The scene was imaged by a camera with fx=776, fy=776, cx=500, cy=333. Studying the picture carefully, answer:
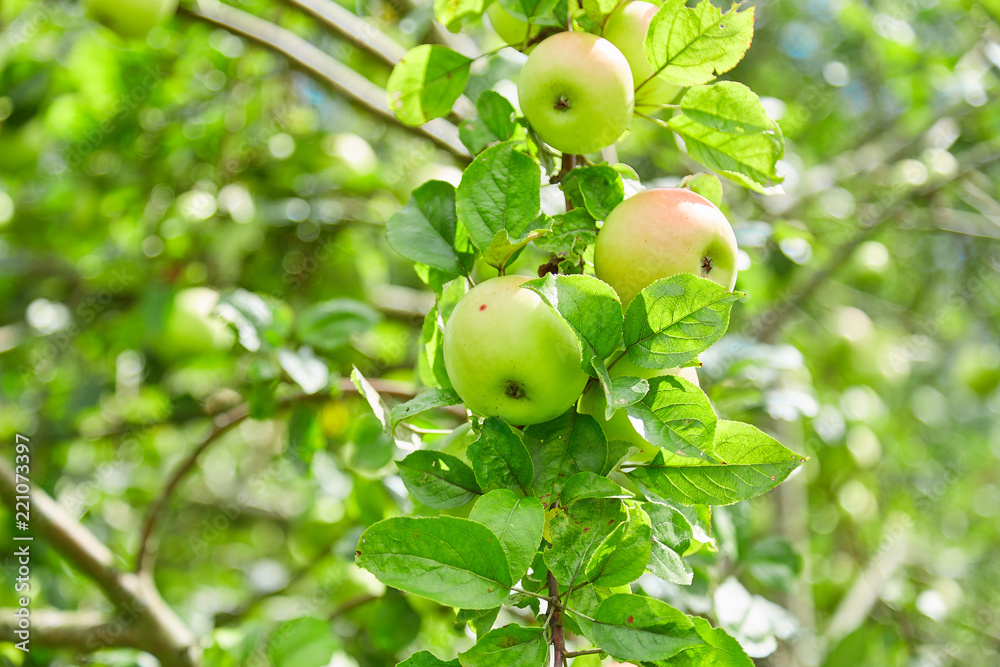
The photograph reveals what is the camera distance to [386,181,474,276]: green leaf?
789mm

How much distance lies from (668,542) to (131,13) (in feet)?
5.53

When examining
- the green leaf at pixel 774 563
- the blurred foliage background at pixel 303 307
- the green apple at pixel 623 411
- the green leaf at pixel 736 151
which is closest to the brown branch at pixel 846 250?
the blurred foliage background at pixel 303 307

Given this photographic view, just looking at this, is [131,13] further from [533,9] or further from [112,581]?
[533,9]

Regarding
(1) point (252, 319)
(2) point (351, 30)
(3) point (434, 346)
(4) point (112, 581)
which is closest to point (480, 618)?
(3) point (434, 346)

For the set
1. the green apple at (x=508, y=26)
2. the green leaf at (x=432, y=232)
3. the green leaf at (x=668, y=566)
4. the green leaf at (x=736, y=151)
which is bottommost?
the green leaf at (x=668, y=566)

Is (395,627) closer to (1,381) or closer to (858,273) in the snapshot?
(1,381)

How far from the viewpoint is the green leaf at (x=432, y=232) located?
2.59 feet

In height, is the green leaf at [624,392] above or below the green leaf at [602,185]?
below

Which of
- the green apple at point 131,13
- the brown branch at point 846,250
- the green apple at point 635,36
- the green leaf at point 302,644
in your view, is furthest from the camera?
the brown branch at point 846,250

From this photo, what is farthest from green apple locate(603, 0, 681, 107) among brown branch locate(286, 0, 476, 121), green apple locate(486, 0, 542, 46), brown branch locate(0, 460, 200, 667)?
brown branch locate(0, 460, 200, 667)

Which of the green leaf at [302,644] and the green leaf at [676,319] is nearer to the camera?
the green leaf at [676,319]

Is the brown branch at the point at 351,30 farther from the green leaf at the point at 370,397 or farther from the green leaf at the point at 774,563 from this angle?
the green leaf at the point at 774,563

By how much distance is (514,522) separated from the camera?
2.04ft

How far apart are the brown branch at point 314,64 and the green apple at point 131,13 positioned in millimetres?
153
